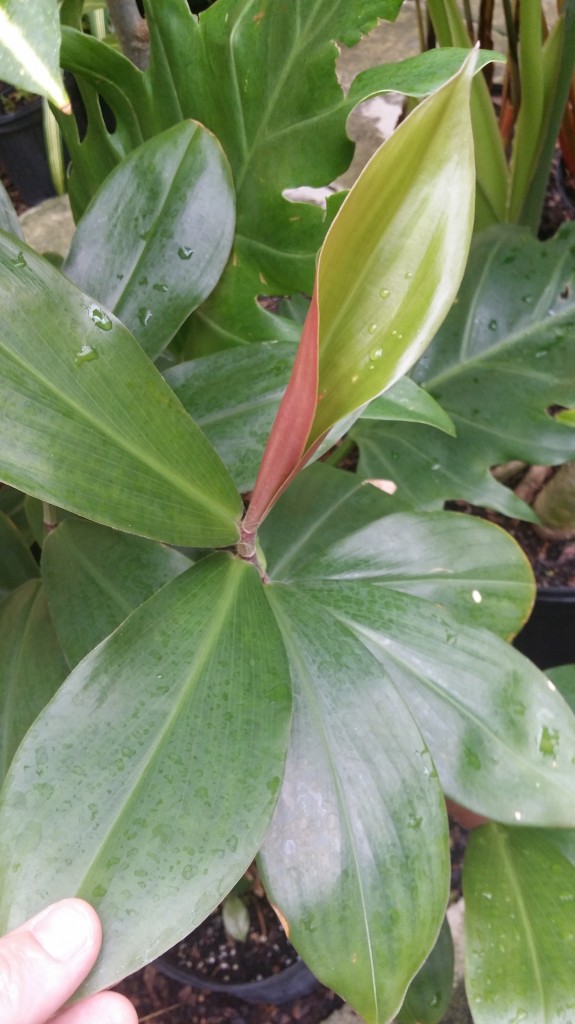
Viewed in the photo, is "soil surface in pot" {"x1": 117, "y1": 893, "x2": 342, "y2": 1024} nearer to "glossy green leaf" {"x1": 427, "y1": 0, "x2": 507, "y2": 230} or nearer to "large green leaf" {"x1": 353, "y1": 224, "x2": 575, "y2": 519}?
"large green leaf" {"x1": 353, "y1": 224, "x2": 575, "y2": 519}

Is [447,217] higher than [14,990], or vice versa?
[447,217]

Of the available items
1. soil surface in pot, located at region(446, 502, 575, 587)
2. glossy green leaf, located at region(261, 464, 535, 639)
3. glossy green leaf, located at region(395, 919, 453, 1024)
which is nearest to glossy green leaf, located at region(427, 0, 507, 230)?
soil surface in pot, located at region(446, 502, 575, 587)

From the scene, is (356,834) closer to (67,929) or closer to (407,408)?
(67,929)

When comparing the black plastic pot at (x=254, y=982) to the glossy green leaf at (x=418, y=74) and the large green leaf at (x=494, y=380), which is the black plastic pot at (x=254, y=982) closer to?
the large green leaf at (x=494, y=380)

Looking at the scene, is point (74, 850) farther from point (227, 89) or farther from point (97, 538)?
point (227, 89)

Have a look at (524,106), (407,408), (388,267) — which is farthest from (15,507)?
(524,106)

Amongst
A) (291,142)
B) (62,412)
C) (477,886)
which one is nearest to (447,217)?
(62,412)
